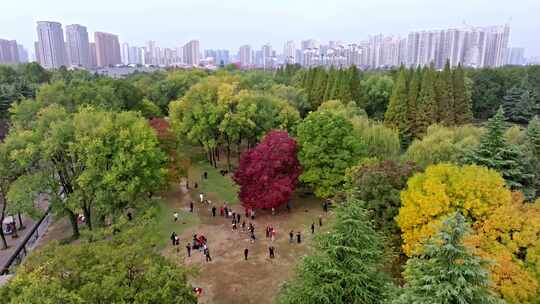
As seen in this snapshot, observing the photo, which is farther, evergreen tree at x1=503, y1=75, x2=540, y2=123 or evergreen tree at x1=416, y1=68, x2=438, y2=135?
evergreen tree at x1=503, y1=75, x2=540, y2=123

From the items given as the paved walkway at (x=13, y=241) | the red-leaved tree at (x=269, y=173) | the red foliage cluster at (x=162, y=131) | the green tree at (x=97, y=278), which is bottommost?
the paved walkway at (x=13, y=241)

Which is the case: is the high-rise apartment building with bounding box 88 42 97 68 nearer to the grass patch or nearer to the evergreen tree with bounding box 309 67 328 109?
the evergreen tree with bounding box 309 67 328 109

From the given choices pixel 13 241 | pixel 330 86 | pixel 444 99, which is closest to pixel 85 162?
pixel 13 241

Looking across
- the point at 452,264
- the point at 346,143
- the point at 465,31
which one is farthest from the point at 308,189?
the point at 465,31

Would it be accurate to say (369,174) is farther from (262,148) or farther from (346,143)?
(262,148)

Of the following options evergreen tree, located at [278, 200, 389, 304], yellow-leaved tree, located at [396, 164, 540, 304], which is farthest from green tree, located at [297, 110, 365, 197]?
evergreen tree, located at [278, 200, 389, 304]

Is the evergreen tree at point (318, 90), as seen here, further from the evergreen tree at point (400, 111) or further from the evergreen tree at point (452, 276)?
the evergreen tree at point (452, 276)

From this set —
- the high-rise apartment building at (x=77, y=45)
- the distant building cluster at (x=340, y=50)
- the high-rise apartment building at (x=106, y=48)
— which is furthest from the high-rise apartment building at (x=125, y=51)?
the high-rise apartment building at (x=77, y=45)
